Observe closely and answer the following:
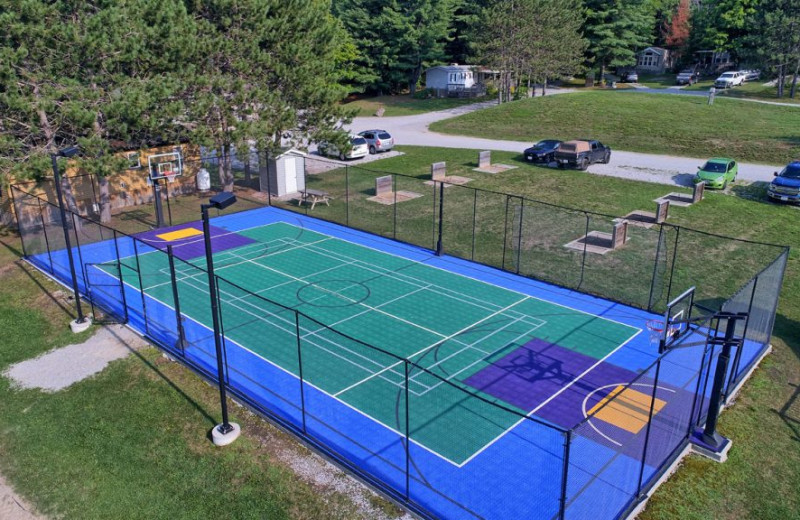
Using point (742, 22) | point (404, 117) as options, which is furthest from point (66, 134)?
point (742, 22)

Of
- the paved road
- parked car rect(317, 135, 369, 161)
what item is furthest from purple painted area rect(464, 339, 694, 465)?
parked car rect(317, 135, 369, 161)

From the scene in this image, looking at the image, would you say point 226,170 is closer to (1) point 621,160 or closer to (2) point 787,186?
(1) point 621,160

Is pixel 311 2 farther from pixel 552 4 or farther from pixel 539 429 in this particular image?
pixel 552 4

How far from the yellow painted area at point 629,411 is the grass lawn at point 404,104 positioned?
5026cm

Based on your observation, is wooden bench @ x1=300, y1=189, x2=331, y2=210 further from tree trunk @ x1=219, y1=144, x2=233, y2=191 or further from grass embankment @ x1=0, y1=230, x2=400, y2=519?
Answer: grass embankment @ x1=0, y1=230, x2=400, y2=519

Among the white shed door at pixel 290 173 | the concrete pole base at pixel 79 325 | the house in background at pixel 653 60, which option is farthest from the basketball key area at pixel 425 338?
the house in background at pixel 653 60

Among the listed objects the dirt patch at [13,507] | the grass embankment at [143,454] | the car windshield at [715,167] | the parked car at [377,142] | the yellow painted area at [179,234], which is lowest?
the yellow painted area at [179,234]

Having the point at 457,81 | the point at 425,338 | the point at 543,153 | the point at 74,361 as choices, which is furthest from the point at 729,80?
the point at 74,361

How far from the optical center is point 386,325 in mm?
18453

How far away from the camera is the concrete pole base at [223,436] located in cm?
1319

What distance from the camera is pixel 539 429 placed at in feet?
44.6

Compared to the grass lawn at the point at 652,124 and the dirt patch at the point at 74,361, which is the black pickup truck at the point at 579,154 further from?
the dirt patch at the point at 74,361

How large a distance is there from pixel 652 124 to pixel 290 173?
1150 inches

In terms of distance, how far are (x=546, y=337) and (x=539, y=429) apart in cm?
447
